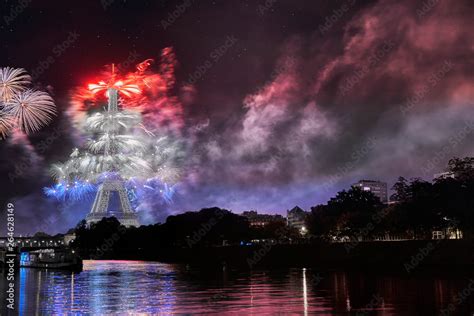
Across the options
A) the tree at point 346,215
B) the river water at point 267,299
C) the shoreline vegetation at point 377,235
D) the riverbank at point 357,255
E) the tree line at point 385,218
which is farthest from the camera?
the tree at point 346,215

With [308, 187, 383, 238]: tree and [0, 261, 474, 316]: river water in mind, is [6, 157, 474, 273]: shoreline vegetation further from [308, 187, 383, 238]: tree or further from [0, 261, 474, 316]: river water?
[0, 261, 474, 316]: river water

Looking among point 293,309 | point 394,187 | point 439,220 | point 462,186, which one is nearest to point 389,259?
point 439,220

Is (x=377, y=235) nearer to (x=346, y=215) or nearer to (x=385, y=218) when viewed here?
(x=385, y=218)

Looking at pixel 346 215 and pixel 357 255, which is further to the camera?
pixel 346 215

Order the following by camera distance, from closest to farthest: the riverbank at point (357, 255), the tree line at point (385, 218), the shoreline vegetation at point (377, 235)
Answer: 1. the riverbank at point (357, 255)
2. the shoreline vegetation at point (377, 235)
3. the tree line at point (385, 218)

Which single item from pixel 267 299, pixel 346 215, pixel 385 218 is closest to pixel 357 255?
pixel 385 218

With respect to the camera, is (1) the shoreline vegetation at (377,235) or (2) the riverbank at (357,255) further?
(1) the shoreline vegetation at (377,235)

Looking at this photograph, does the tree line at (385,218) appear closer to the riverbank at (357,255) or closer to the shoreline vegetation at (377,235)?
the shoreline vegetation at (377,235)

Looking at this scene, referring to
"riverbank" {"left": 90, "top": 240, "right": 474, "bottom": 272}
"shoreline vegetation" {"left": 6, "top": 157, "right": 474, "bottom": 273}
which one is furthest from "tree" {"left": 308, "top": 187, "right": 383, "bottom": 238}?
"riverbank" {"left": 90, "top": 240, "right": 474, "bottom": 272}

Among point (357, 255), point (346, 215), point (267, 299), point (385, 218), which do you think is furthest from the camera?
point (346, 215)

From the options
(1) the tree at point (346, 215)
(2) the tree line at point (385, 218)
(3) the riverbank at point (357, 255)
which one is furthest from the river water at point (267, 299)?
(1) the tree at point (346, 215)
